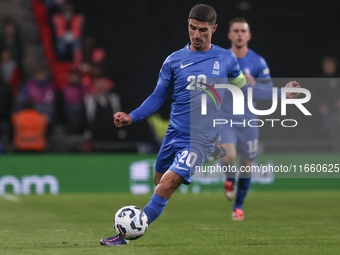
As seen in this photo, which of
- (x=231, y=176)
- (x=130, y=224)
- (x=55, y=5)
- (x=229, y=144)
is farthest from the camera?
(x=55, y=5)

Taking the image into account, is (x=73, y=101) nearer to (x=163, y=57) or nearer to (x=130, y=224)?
(x=163, y=57)

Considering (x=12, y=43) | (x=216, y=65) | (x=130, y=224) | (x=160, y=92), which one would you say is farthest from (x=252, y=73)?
(x=12, y=43)

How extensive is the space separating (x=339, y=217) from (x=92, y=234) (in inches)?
146

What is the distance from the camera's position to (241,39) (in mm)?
8562

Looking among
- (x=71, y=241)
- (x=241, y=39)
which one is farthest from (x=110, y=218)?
(x=241, y=39)

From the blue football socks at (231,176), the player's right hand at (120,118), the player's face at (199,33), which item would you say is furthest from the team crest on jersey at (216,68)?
the blue football socks at (231,176)

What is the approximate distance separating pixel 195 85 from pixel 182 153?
0.70 m

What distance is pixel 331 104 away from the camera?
45.3 ft

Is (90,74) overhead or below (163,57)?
below

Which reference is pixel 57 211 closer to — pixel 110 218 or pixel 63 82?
pixel 110 218

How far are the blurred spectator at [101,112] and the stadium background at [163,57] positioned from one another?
2.21 feet

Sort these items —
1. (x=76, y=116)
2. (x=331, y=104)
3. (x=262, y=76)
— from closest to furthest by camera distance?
(x=262, y=76), (x=331, y=104), (x=76, y=116)

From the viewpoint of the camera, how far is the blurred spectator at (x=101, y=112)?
44.8 feet

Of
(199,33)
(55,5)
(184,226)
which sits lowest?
(184,226)
